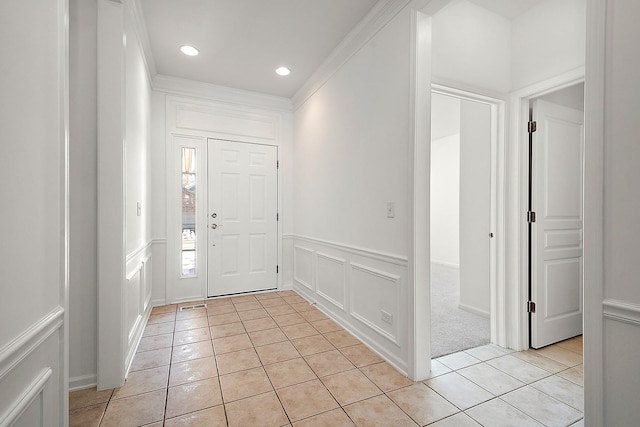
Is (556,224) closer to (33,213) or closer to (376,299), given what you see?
(376,299)

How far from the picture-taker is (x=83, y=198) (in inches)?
74.6

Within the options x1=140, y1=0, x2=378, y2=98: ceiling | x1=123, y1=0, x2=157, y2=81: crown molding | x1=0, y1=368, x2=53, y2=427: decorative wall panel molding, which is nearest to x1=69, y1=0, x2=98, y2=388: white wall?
x1=123, y1=0, x2=157, y2=81: crown molding

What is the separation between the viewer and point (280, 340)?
2641 millimetres

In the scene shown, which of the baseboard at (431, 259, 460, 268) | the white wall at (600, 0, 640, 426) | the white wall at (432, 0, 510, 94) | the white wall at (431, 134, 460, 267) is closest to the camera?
the white wall at (600, 0, 640, 426)

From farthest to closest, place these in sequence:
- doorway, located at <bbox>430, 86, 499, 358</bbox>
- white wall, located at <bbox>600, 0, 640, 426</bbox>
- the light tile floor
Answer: doorway, located at <bbox>430, 86, 499, 358</bbox>
the light tile floor
white wall, located at <bbox>600, 0, 640, 426</bbox>

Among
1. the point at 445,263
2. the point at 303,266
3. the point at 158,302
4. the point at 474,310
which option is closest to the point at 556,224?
the point at 474,310

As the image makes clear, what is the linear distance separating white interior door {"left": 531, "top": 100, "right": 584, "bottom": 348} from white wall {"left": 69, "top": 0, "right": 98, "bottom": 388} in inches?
132

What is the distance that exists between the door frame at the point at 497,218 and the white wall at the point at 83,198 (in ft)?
9.13

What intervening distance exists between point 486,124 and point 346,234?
1981 millimetres

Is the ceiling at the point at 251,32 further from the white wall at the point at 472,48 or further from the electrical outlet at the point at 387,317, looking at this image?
the electrical outlet at the point at 387,317

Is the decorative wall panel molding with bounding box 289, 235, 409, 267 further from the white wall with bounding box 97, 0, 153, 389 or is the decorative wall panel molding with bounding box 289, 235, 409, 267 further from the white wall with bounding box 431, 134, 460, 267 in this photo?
the white wall with bounding box 431, 134, 460, 267

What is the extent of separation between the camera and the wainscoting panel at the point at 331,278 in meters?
3.02

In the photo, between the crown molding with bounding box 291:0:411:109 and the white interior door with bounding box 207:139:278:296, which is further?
the white interior door with bounding box 207:139:278:296

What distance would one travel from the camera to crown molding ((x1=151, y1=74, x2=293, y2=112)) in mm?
3633
